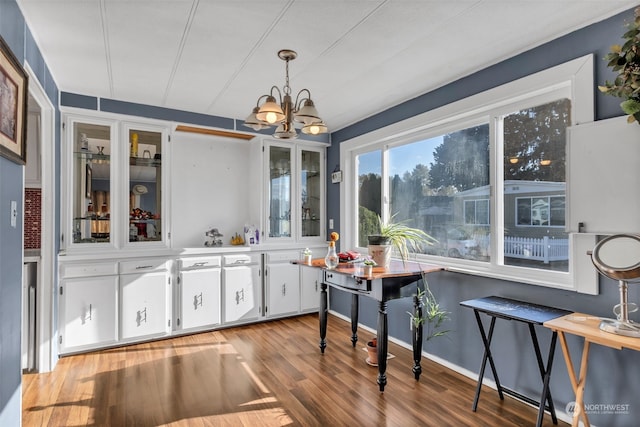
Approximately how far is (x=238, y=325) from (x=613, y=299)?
11.2 ft

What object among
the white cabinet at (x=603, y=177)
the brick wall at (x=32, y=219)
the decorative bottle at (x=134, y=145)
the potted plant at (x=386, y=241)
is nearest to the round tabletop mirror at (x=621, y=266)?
the white cabinet at (x=603, y=177)

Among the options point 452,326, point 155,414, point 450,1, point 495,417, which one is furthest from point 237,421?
point 450,1

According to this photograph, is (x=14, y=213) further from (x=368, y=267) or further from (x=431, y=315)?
(x=431, y=315)

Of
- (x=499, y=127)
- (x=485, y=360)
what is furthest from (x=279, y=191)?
(x=485, y=360)

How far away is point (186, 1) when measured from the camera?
6.23 ft

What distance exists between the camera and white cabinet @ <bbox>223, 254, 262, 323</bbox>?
3984 millimetres

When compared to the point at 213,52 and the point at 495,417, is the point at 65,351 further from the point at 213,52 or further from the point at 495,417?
the point at 495,417

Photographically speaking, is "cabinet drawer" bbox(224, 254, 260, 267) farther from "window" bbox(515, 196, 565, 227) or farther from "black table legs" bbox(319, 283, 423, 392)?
"window" bbox(515, 196, 565, 227)

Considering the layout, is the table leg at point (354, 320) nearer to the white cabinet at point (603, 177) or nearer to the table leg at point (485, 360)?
the table leg at point (485, 360)

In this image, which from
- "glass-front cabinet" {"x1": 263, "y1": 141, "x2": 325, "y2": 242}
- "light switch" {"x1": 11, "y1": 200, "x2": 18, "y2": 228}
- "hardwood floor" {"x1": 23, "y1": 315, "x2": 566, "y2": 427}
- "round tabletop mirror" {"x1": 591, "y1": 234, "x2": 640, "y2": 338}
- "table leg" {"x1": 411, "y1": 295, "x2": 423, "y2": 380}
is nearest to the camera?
"round tabletop mirror" {"x1": 591, "y1": 234, "x2": 640, "y2": 338}

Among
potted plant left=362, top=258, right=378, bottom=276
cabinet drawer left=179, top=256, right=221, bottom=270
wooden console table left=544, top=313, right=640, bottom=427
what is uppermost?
potted plant left=362, top=258, right=378, bottom=276

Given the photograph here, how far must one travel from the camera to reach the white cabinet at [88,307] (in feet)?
10.5

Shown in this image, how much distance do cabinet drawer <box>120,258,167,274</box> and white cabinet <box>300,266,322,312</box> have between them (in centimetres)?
164

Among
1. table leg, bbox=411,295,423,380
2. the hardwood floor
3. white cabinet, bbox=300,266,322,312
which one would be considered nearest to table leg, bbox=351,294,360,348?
the hardwood floor
